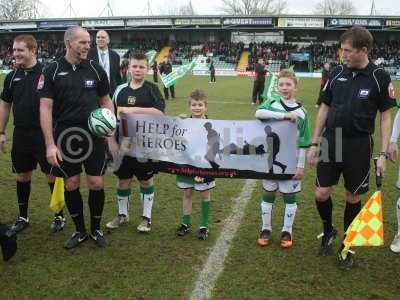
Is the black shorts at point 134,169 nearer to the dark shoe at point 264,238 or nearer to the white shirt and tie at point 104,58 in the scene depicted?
the dark shoe at point 264,238

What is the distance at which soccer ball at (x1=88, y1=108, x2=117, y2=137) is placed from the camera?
437 centimetres

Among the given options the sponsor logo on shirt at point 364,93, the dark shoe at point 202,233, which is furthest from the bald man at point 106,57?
the sponsor logo on shirt at point 364,93

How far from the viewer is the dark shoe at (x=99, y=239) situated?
4764 millimetres

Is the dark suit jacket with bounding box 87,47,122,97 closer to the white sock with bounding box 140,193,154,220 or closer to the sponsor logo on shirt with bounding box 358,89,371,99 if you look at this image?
the white sock with bounding box 140,193,154,220

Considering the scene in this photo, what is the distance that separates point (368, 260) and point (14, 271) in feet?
10.7

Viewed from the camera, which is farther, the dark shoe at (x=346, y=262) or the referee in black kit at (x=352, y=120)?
the dark shoe at (x=346, y=262)

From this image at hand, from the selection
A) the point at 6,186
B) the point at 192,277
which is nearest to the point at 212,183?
the point at 192,277

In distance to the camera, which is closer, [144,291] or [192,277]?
[144,291]

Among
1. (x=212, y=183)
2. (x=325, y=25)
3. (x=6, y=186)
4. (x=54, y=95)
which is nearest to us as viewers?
(x=54, y=95)

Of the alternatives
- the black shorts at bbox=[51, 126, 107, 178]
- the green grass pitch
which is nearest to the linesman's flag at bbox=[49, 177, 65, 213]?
the green grass pitch

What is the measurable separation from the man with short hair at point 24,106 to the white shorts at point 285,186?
7.68 feet

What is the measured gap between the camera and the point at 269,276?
4.13 metres

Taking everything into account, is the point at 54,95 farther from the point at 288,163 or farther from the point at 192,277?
the point at 288,163

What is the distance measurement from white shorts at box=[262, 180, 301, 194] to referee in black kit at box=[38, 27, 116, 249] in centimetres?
170
